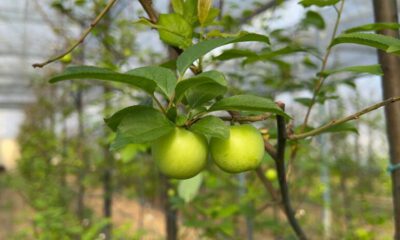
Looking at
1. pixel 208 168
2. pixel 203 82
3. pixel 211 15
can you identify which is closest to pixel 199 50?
pixel 203 82

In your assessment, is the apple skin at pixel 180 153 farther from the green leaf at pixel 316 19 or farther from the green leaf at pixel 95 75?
the green leaf at pixel 316 19

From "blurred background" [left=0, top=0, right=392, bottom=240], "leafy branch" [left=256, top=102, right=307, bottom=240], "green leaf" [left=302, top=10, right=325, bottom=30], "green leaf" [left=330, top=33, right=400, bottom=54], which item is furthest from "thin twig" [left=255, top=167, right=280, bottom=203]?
"green leaf" [left=302, top=10, right=325, bottom=30]

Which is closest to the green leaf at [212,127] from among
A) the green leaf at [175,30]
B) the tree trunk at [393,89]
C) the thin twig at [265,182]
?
the green leaf at [175,30]

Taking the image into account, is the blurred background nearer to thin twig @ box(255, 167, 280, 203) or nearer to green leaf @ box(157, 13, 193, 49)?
green leaf @ box(157, 13, 193, 49)

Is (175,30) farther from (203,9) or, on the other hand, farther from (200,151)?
(200,151)

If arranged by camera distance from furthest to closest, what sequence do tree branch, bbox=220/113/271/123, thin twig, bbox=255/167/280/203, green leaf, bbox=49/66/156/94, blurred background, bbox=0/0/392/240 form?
Answer: blurred background, bbox=0/0/392/240
thin twig, bbox=255/167/280/203
tree branch, bbox=220/113/271/123
green leaf, bbox=49/66/156/94

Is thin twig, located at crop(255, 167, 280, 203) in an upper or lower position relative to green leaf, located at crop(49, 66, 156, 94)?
lower
